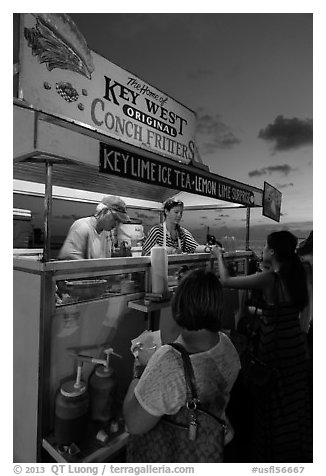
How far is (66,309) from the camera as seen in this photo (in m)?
1.78

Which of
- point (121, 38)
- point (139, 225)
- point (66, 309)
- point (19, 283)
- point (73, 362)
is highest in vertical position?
point (121, 38)

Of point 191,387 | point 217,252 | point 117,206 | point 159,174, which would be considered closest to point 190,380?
point 191,387

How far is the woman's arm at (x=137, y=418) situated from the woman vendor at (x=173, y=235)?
2.17 m

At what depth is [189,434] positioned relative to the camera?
116 cm

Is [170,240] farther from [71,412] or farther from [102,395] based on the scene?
[71,412]

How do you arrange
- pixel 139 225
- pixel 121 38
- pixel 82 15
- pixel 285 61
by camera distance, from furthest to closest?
1. pixel 139 225
2. pixel 121 38
3. pixel 285 61
4. pixel 82 15

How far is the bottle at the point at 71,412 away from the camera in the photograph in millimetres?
1628

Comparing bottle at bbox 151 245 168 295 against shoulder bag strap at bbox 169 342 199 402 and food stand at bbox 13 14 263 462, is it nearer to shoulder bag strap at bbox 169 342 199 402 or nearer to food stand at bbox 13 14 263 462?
food stand at bbox 13 14 263 462

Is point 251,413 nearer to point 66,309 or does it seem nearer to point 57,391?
point 57,391

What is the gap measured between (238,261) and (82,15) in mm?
3150

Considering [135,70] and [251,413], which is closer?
[251,413]

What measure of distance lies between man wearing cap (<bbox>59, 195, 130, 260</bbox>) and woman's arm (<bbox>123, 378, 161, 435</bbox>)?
6.27 feet

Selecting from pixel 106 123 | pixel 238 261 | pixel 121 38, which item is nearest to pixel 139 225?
pixel 238 261

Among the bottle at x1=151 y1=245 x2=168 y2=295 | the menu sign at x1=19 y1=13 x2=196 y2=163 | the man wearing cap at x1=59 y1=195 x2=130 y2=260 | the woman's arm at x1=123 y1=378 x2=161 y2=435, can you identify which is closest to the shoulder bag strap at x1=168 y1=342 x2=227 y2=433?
the woman's arm at x1=123 y1=378 x2=161 y2=435
